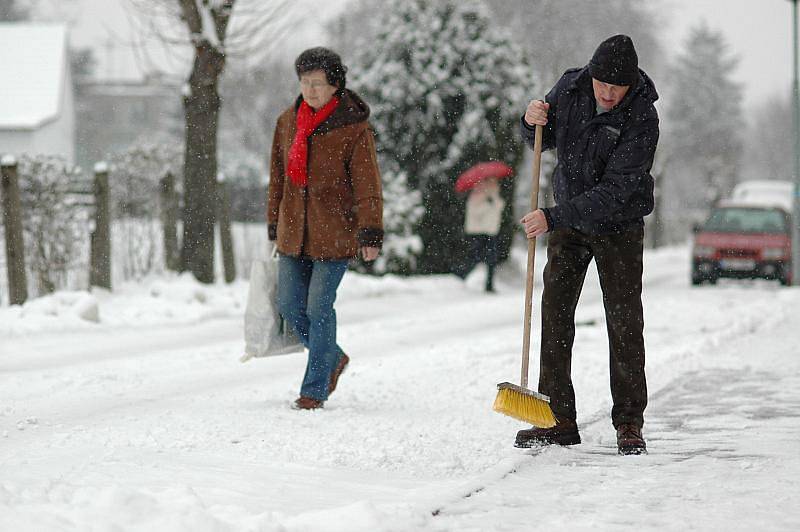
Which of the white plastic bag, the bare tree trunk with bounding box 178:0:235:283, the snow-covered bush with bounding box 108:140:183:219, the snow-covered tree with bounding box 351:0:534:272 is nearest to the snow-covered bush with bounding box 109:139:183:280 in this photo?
the snow-covered bush with bounding box 108:140:183:219

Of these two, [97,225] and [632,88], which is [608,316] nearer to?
[632,88]

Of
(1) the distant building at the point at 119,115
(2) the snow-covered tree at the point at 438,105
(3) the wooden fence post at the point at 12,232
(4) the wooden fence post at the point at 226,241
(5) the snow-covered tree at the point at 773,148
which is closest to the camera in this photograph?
(3) the wooden fence post at the point at 12,232

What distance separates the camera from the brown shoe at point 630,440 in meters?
5.43

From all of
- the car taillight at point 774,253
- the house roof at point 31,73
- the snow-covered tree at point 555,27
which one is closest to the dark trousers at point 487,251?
the car taillight at point 774,253

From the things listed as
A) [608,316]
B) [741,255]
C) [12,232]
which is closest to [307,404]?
[608,316]

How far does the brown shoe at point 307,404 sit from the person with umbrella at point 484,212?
10365 mm

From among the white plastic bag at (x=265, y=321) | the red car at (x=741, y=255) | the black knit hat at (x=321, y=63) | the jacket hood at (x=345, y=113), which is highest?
the black knit hat at (x=321, y=63)

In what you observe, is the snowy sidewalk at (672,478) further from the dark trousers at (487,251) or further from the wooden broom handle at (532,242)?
the dark trousers at (487,251)

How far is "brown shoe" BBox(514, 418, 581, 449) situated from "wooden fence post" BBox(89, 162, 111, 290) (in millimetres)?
7907

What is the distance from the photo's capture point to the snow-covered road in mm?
4125

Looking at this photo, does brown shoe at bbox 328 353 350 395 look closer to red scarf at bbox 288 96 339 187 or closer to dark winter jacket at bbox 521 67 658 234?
red scarf at bbox 288 96 339 187

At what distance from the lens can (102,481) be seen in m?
4.43

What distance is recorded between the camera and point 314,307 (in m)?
6.48

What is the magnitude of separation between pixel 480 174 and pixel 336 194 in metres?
10.8
